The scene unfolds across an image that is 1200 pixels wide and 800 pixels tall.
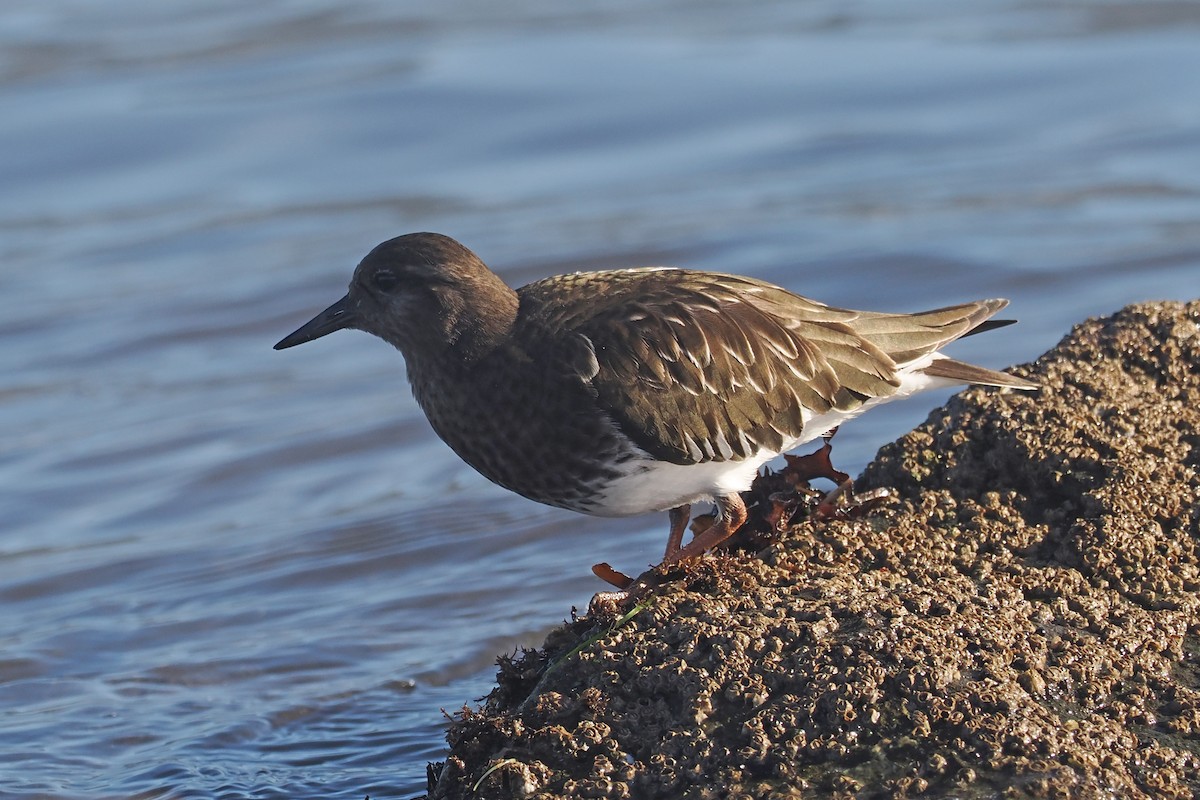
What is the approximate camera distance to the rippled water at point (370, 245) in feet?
19.9

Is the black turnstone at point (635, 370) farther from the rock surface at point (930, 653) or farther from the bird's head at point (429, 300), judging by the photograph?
the rock surface at point (930, 653)

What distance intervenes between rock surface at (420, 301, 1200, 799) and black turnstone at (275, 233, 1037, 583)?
0.97 feet

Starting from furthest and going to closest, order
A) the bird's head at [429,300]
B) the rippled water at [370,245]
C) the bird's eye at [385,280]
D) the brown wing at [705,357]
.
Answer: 1. the rippled water at [370,245]
2. the bird's eye at [385,280]
3. the bird's head at [429,300]
4. the brown wing at [705,357]

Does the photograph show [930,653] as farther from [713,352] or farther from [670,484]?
[713,352]

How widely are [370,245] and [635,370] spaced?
249 inches

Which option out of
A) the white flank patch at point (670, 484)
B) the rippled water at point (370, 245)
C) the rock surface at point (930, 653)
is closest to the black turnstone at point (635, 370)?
the white flank patch at point (670, 484)

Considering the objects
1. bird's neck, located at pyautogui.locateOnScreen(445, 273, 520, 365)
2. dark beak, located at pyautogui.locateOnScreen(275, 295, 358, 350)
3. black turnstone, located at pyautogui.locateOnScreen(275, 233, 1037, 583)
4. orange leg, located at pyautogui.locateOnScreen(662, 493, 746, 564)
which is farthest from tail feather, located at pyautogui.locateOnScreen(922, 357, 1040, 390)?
dark beak, located at pyautogui.locateOnScreen(275, 295, 358, 350)

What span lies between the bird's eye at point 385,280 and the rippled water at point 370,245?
5.02 ft

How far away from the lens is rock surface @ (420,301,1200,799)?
3.28 metres

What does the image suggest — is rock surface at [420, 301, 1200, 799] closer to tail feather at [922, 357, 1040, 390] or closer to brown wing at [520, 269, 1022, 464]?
tail feather at [922, 357, 1040, 390]

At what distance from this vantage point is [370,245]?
10461 millimetres

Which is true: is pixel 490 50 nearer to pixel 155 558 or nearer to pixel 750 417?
pixel 155 558

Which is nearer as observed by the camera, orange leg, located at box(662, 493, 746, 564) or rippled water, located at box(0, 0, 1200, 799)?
orange leg, located at box(662, 493, 746, 564)

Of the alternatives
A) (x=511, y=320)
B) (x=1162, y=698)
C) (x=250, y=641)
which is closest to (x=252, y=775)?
(x=250, y=641)
